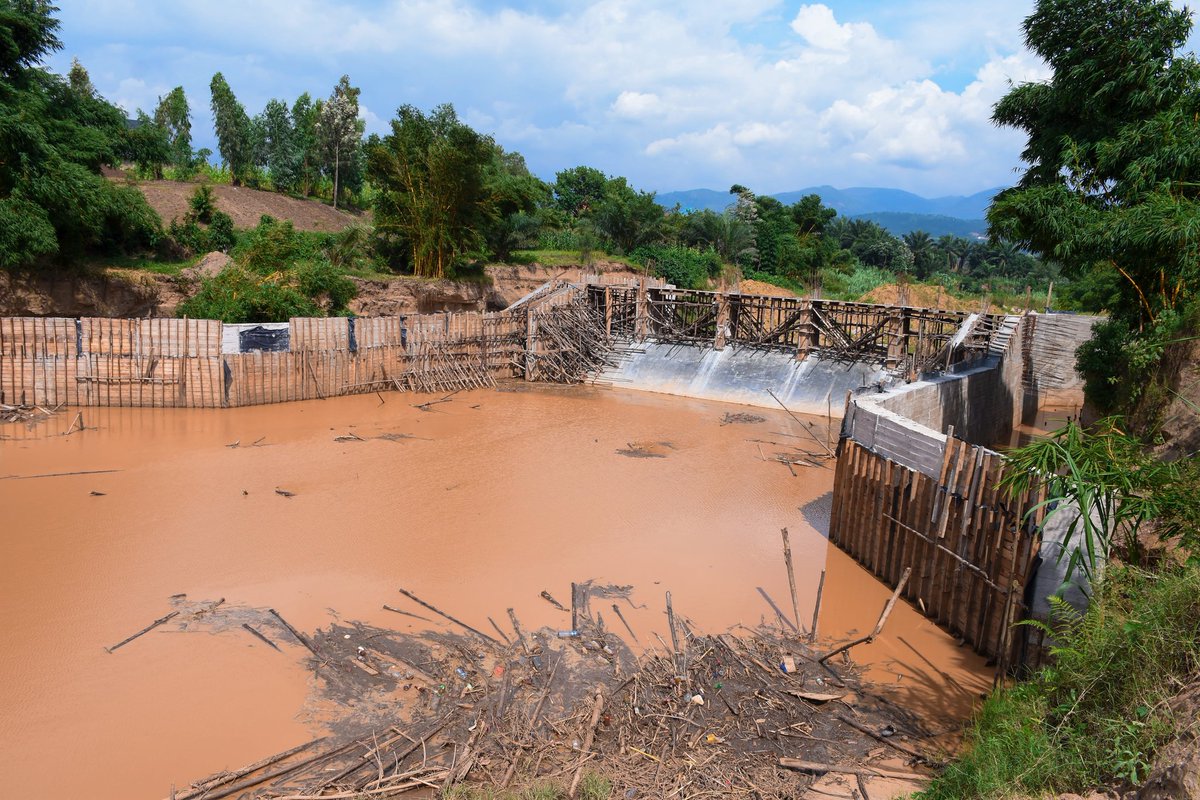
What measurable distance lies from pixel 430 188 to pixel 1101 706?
2594 centimetres

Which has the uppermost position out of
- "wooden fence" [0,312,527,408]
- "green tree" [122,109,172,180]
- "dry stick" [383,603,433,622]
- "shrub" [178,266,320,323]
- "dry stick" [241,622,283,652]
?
"green tree" [122,109,172,180]

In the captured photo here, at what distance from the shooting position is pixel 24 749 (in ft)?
19.5

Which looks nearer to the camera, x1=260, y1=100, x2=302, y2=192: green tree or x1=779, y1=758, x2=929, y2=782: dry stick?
x1=779, y1=758, x2=929, y2=782: dry stick

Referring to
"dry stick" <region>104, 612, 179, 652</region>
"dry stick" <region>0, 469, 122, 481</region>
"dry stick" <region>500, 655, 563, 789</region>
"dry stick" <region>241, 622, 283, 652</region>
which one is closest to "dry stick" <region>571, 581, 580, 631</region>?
"dry stick" <region>500, 655, 563, 789</region>

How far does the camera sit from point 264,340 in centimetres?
1816

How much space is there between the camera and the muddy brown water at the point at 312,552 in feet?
21.2

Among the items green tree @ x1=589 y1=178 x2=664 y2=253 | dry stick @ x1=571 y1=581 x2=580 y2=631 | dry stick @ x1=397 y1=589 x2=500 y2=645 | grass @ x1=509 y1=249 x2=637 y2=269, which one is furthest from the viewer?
green tree @ x1=589 y1=178 x2=664 y2=253

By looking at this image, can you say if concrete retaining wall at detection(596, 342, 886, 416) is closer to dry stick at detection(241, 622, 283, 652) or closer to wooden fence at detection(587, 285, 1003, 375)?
wooden fence at detection(587, 285, 1003, 375)

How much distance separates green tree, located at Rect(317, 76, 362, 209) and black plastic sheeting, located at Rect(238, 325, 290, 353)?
913 inches

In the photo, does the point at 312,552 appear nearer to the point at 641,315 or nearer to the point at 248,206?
the point at 641,315

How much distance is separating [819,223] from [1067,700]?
46781 mm

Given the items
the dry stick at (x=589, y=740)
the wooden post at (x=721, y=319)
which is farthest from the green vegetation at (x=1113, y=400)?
the wooden post at (x=721, y=319)

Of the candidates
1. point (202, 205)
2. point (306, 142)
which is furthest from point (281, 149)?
point (202, 205)

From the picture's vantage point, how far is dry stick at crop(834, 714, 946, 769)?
5605 mm
